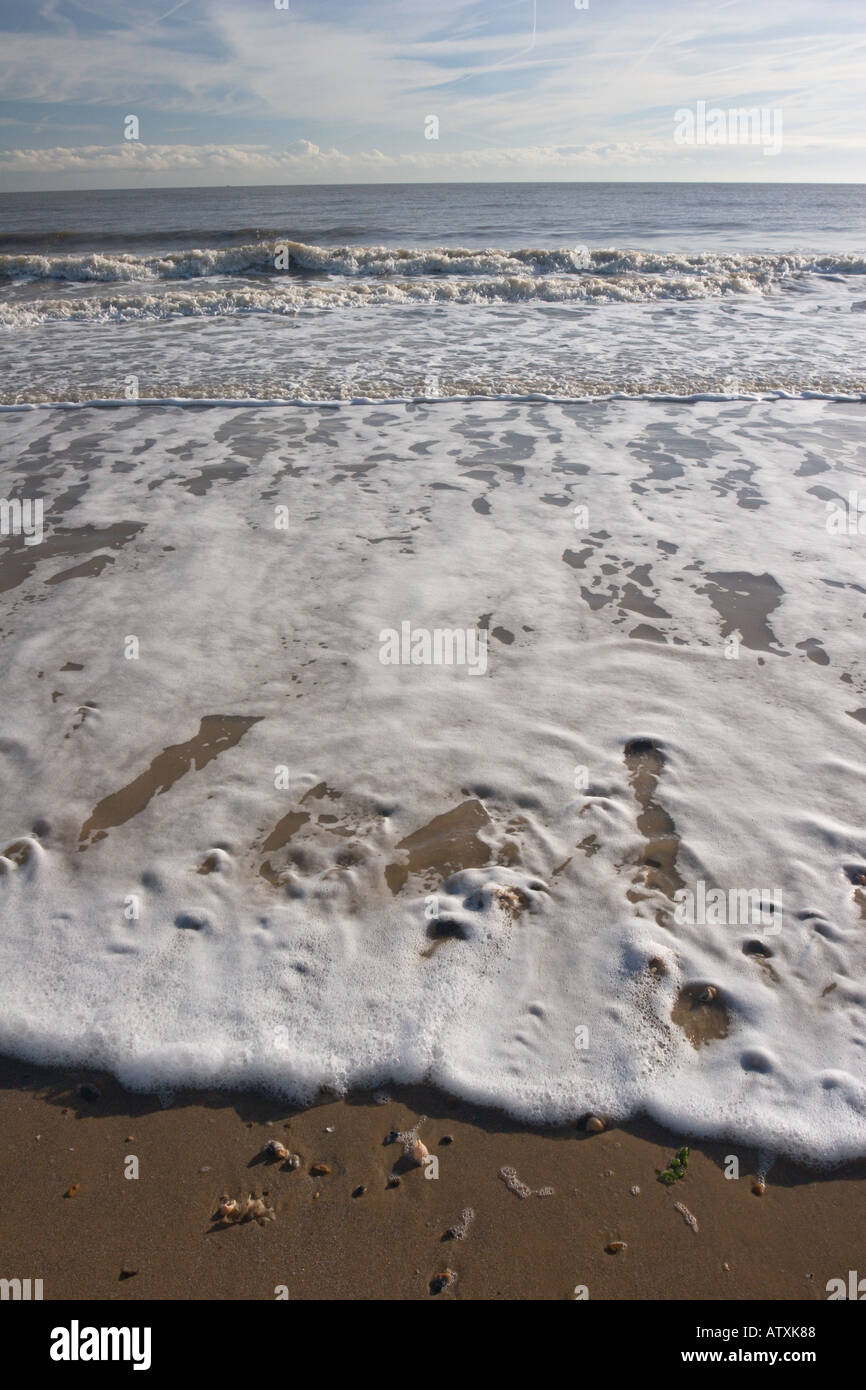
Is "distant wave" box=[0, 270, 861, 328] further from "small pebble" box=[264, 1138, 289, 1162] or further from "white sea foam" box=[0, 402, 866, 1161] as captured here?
"small pebble" box=[264, 1138, 289, 1162]

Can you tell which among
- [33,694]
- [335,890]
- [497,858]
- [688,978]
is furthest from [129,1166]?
[33,694]

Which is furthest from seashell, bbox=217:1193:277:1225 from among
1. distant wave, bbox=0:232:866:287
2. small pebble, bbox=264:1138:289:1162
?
distant wave, bbox=0:232:866:287

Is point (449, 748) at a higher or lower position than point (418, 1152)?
higher

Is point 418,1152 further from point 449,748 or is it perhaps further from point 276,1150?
point 449,748

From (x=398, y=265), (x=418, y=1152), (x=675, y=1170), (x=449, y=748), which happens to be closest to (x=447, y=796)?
(x=449, y=748)

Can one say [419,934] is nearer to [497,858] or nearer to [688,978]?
[497,858]

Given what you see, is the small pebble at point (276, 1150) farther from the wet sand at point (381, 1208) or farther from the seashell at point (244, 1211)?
the seashell at point (244, 1211)
